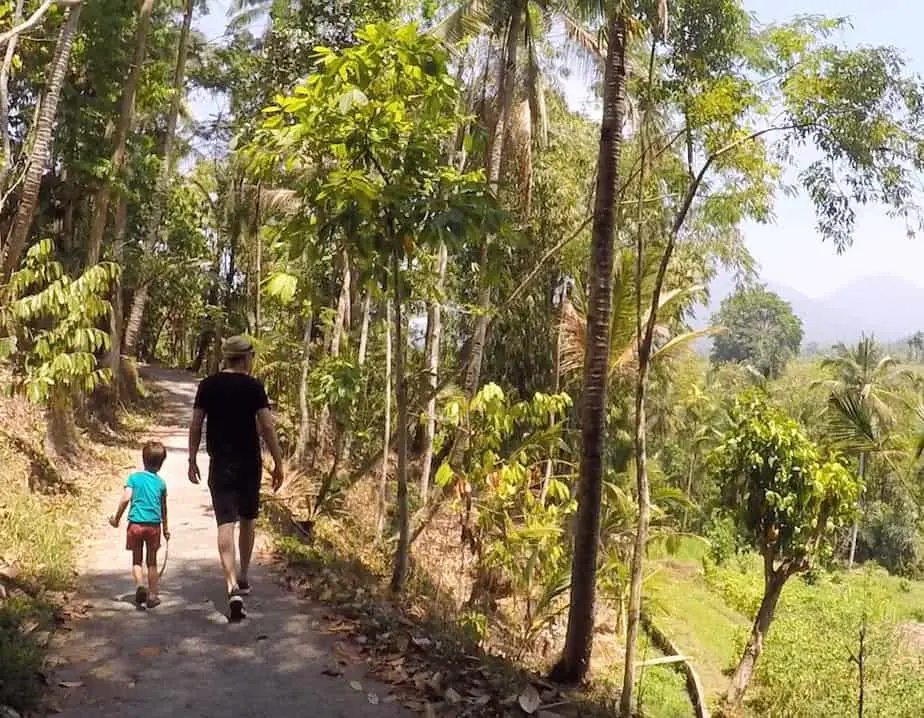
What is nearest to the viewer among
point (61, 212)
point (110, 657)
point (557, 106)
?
point (110, 657)

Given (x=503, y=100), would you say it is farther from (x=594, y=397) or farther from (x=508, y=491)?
(x=594, y=397)

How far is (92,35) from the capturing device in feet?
46.4

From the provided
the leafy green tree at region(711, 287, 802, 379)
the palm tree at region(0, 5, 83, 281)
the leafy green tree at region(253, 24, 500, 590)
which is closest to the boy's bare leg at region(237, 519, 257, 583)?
the leafy green tree at region(253, 24, 500, 590)

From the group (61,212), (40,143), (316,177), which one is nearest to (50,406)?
(40,143)

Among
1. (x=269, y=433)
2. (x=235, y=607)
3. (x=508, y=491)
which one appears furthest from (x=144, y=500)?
(x=508, y=491)

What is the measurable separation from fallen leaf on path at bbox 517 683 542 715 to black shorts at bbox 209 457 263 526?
213cm

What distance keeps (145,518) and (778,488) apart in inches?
383

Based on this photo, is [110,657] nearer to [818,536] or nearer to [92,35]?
[818,536]

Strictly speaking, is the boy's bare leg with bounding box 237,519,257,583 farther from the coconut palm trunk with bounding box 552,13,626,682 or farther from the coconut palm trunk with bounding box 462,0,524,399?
the coconut palm trunk with bounding box 462,0,524,399

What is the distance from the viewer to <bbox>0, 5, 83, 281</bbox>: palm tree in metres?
9.95

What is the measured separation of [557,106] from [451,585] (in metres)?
9.61

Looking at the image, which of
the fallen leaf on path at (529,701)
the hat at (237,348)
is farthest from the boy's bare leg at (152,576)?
the fallen leaf on path at (529,701)

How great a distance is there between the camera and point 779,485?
12.2 m

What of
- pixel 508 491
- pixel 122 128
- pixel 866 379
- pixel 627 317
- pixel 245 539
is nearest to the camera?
pixel 245 539
